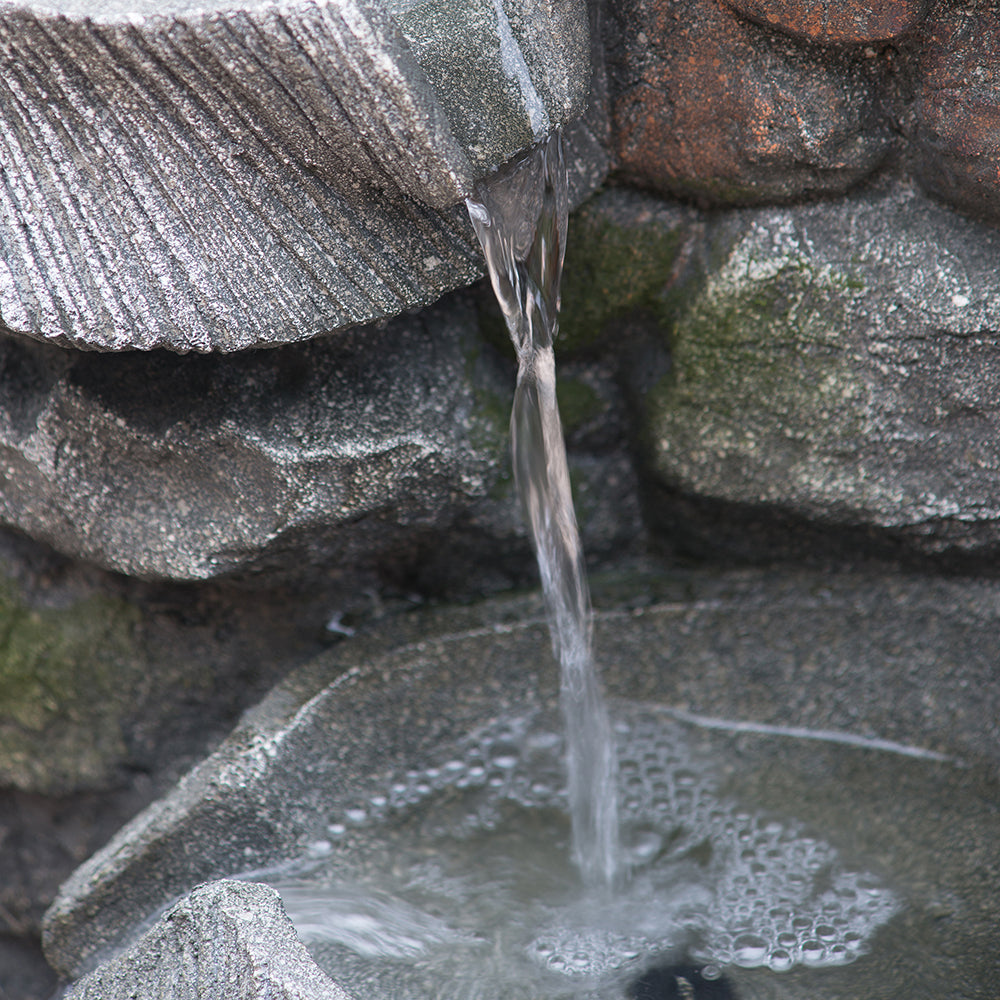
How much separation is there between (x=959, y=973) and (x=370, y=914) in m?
0.69

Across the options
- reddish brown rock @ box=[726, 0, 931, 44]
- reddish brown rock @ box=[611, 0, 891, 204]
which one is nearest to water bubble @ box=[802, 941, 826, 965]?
reddish brown rock @ box=[611, 0, 891, 204]

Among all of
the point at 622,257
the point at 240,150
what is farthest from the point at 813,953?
the point at 240,150

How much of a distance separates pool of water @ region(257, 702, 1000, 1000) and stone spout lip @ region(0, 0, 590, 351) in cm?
70

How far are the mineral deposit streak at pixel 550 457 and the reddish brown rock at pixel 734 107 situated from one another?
157 mm

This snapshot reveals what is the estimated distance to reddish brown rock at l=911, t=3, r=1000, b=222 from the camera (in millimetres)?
1076

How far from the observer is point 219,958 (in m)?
0.96

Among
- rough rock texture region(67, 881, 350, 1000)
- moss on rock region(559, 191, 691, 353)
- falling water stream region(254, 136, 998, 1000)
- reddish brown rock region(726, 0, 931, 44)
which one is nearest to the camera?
rough rock texture region(67, 881, 350, 1000)

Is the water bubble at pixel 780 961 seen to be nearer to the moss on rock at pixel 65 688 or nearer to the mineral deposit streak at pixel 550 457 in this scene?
the mineral deposit streak at pixel 550 457

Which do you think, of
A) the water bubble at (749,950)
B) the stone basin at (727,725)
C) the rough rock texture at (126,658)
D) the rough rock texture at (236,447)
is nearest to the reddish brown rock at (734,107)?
the rough rock texture at (236,447)

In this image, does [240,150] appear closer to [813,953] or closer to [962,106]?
[962,106]

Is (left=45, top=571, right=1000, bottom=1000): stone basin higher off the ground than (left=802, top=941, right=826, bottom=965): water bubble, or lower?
higher

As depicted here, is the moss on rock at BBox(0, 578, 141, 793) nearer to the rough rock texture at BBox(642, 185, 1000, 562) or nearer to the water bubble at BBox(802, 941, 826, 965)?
the rough rock texture at BBox(642, 185, 1000, 562)

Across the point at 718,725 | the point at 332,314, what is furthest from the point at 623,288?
the point at 718,725

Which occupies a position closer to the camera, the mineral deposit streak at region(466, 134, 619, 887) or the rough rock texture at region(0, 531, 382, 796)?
the mineral deposit streak at region(466, 134, 619, 887)
